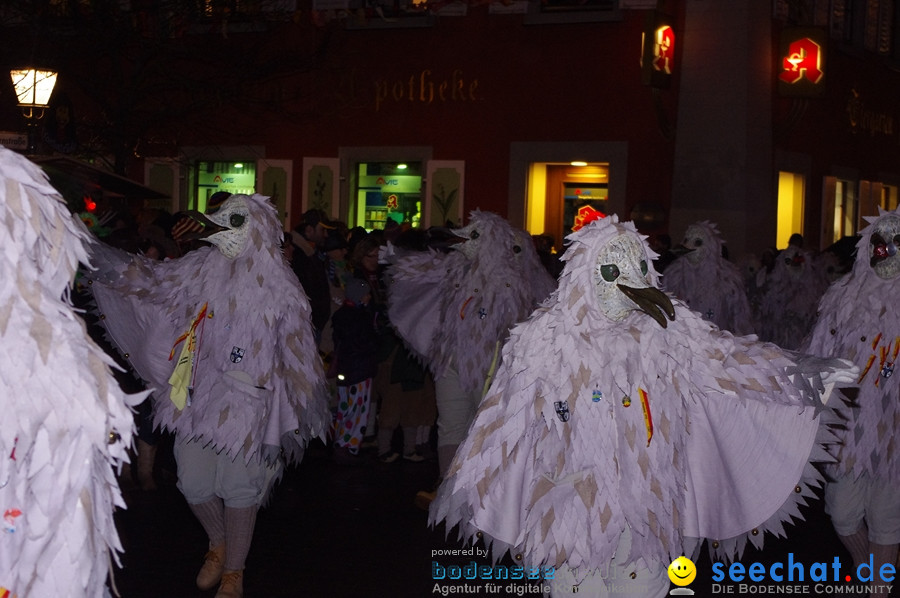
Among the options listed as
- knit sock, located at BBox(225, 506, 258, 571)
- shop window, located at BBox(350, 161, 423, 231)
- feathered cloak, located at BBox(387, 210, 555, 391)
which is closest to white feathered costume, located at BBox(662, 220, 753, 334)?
feathered cloak, located at BBox(387, 210, 555, 391)

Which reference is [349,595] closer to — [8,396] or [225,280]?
[225,280]

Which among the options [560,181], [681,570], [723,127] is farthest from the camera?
[560,181]

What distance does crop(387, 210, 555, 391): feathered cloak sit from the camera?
852 centimetres

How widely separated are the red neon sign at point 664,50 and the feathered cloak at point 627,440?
515 inches

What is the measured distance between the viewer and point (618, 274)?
4426 mm

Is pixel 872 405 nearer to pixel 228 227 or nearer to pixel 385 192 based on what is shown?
pixel 228 227

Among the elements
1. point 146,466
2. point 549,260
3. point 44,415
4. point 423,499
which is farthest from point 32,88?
point 44,415

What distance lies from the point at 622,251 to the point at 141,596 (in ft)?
11.4

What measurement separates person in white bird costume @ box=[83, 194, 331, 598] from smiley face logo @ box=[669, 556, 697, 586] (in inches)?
93.0

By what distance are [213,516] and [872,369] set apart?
334cm

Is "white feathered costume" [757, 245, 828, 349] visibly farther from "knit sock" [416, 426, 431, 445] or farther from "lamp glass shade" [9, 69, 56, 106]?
"lamp glass shade" [9, 69, 56, 106]

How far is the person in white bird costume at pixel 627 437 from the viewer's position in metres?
4.36

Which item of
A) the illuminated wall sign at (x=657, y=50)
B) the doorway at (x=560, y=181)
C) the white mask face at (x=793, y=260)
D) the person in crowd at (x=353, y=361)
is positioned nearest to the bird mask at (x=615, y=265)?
the person in crowd at (x=353, y=361)

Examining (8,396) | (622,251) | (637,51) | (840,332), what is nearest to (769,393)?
(622,251)
